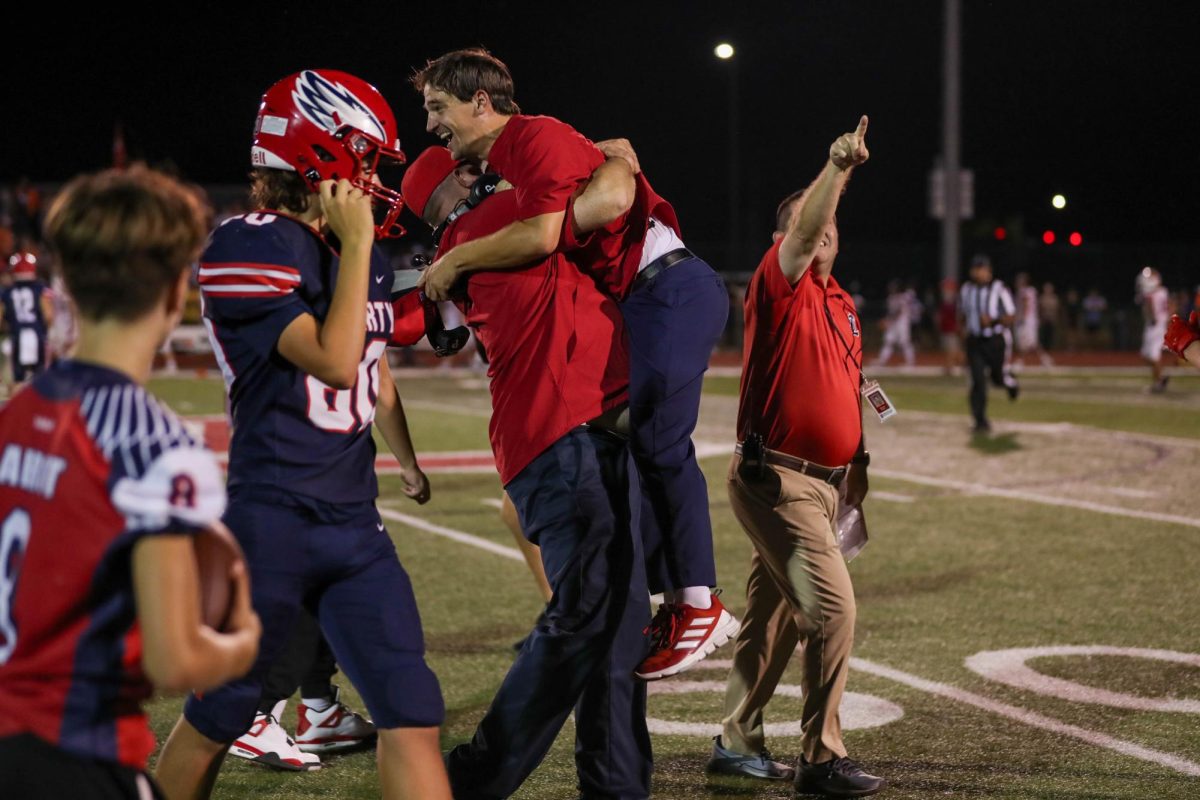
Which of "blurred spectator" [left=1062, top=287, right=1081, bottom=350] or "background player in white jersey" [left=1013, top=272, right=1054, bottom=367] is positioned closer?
"background player in white jersey" [left=1013, top=272, right=1054, bottom=367]

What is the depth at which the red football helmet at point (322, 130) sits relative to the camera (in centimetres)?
342

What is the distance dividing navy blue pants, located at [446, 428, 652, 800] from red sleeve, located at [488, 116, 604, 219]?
63 centimetres

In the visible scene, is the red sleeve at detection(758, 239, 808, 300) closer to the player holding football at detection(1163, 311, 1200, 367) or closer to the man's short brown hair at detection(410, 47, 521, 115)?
the man's short brown hair at detection(410, 47, 521, 115)

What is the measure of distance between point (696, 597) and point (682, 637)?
12 cm

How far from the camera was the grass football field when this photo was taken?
4902 millimetres

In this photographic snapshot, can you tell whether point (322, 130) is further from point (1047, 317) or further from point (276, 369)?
point (1047, 317)

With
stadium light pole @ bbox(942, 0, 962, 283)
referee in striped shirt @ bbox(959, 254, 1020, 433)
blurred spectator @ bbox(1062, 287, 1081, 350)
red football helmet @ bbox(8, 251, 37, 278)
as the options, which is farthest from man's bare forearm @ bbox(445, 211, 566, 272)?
blurred spectator @ bbox(1062, 287, 1081, 350)

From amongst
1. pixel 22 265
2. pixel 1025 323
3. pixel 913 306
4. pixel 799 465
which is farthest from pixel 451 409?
pixel 913 306

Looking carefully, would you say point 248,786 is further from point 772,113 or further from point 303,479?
point 772,113

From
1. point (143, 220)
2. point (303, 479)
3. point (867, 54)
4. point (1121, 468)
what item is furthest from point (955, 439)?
point (867, 54)

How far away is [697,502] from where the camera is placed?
164 inches

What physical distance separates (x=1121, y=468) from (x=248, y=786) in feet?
32.3

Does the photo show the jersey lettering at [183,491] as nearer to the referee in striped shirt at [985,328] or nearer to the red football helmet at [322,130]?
the red football helmet at [322,130]

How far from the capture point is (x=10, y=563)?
2262 mm
